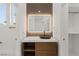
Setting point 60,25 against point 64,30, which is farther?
point 60,25

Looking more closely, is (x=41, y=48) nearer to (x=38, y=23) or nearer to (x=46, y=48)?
(x=46, y=48)

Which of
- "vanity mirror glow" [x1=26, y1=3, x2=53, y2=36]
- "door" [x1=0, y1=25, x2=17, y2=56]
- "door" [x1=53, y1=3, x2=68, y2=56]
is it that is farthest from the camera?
"vanity mirror glow" [x1=26, y1=3, x2=53, y2=36]

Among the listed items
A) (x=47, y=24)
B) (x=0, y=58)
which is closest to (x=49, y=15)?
(x=47, y=24)

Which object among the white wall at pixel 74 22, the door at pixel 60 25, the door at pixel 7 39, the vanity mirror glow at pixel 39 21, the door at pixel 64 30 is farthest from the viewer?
the vanity mirror glow at pixel 39 21

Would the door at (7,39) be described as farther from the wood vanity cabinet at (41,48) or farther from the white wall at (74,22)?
the white wall at (74,22)

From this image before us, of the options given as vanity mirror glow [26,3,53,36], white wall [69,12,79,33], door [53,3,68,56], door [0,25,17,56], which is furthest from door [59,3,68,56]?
door [0,25,17,56]

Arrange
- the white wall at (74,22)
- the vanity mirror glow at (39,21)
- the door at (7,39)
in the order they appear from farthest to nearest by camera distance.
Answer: the vanity mirror glow at (39,21), the door at (7,39), the white wall at (74,22)

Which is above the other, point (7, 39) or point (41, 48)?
point (7, 39)

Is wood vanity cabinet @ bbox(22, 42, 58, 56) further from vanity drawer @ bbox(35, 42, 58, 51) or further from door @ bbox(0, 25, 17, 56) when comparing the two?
door @ bbox(0, 25, 17, 56)

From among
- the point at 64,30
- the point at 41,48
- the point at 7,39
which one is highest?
the point at 64,30

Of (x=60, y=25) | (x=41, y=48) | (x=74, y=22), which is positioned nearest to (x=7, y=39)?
(x=41, y=48)

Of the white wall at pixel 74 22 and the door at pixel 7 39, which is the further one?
the door at pixel 7 39

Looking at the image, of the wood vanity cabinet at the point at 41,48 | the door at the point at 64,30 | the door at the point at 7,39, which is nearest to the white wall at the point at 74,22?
the door at the point at 64,30

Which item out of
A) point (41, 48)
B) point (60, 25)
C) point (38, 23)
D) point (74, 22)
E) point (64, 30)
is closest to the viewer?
point (74, 22)
